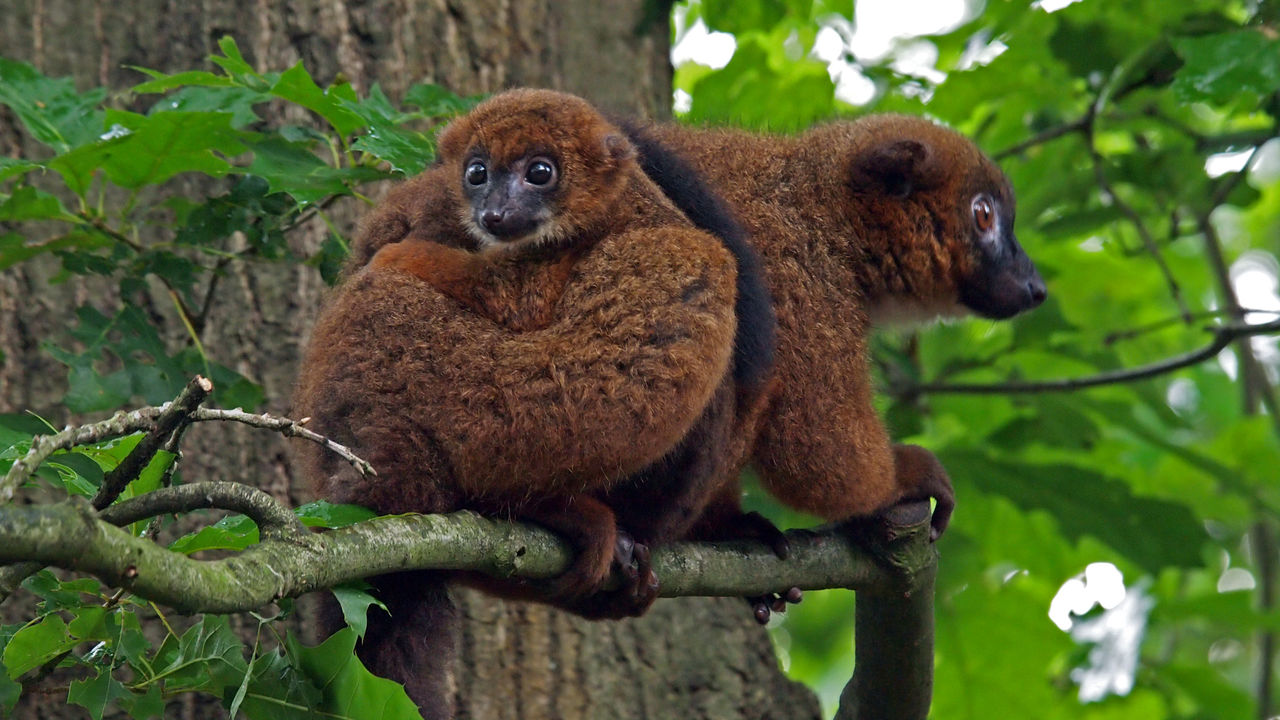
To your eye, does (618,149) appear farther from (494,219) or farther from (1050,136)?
(1050,136)

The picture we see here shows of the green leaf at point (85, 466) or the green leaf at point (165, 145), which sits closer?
the green leaf at point (85, 466)

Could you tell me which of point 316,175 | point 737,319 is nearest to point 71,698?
point 316,175

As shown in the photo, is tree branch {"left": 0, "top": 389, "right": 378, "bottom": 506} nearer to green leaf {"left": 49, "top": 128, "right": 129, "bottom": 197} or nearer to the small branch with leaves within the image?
the small branch with leaves

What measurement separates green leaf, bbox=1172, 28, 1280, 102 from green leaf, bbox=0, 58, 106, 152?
4580 mm

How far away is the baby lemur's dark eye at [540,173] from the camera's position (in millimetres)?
4508

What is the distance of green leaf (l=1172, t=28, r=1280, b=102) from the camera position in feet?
17.7

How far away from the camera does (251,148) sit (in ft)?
14.4

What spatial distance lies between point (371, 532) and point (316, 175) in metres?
1.71

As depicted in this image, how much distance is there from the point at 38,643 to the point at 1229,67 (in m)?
5.21

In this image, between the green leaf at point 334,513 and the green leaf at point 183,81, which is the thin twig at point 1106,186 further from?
the green leaf at point 334,513

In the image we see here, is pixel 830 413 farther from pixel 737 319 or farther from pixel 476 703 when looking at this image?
pixel 476 703

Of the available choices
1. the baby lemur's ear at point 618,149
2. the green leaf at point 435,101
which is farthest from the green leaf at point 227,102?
the baby lemur's ear at point 618,149

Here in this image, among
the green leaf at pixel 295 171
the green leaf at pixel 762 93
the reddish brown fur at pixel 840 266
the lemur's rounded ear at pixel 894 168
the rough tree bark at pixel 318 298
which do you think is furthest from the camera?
the green leaf at pixel 762 93

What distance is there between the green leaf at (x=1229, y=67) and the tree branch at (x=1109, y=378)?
114 cm
